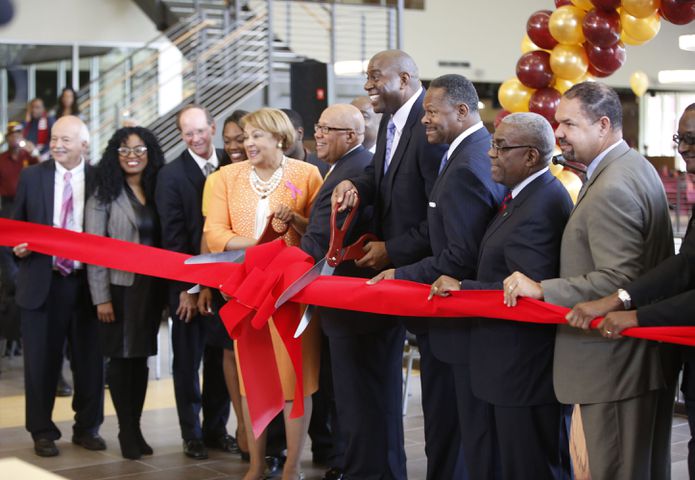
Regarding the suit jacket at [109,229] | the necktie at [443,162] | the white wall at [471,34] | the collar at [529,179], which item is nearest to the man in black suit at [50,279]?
the suit jacket at [109,229]

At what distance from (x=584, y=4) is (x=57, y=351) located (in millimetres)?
3425

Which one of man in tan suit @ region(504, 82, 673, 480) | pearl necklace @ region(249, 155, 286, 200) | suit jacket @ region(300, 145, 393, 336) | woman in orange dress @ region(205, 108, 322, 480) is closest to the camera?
man in tan suit @ region(504, 82, 673, 480)

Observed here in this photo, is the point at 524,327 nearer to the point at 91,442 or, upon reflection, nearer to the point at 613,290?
the point at 613,290

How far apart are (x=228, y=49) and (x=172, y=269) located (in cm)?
991

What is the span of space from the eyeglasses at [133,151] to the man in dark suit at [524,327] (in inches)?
97.4

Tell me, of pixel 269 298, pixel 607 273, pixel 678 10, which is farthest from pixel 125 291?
pixel 678 10

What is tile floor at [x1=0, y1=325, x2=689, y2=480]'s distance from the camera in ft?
16.1

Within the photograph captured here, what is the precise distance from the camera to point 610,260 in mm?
2994

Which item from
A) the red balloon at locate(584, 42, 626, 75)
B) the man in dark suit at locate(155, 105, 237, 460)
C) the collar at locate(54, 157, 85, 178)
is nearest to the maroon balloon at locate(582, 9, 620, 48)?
the red balloon at locate(584, 42, 626, 75)

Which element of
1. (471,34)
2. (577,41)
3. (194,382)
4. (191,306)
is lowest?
(194,382)

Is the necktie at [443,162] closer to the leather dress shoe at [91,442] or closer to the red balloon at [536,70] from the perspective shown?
the red balloon at [536,70]

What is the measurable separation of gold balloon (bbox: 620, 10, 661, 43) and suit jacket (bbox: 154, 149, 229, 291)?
2.44m

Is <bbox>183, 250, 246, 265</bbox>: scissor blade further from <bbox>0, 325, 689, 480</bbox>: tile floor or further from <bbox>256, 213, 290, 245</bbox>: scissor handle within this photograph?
<bbox>0, 325, 689, 480</bbox>: tile floor

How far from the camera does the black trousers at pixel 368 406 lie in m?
4.13
